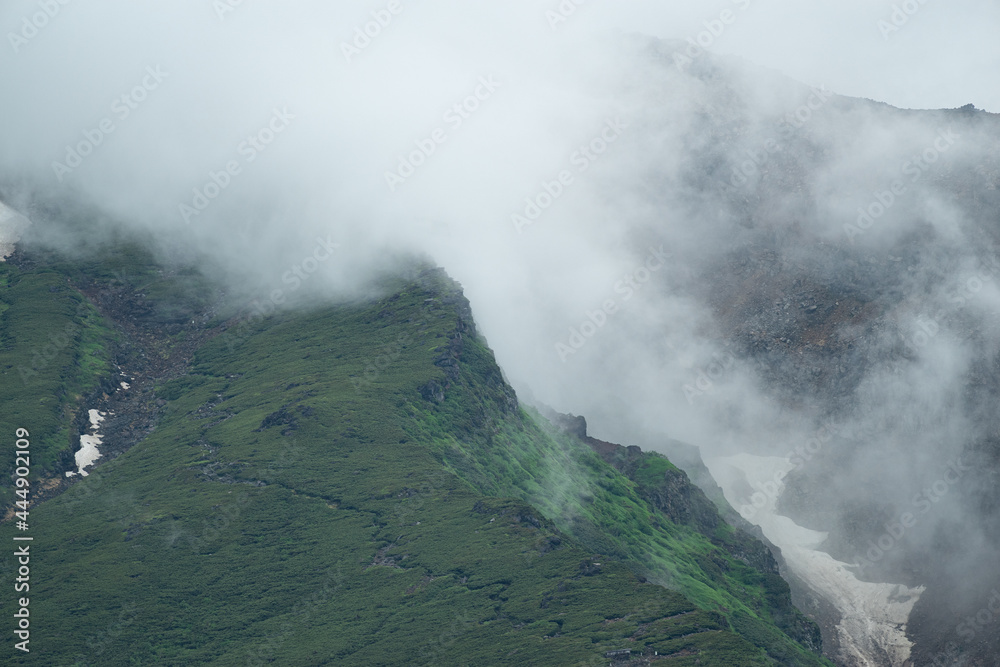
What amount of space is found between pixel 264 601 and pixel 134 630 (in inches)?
875

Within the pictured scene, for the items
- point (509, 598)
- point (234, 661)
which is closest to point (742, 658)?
point (509, 598)

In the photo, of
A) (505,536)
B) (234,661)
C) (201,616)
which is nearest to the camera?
(234,661)

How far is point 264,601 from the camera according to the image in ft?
603

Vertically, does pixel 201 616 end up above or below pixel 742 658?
above

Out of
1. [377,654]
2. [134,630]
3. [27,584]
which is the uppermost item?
[27,584]

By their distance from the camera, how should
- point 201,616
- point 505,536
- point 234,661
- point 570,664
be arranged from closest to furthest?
1. point 570,664
2. point 234,661
3. point 201,616
4. point 505,536

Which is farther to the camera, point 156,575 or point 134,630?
point 156,575

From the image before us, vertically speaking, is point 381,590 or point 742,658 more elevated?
point 381,590

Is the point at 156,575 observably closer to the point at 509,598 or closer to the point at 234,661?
the point at 234,661

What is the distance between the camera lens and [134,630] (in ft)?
583

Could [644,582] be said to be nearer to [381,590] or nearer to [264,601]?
[381,590]

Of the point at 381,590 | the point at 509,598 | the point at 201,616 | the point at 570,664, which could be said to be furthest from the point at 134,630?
the point at 570,664

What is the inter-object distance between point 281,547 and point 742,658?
89438mm

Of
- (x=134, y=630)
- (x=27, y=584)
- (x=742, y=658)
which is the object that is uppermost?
(x=27, y=584)
